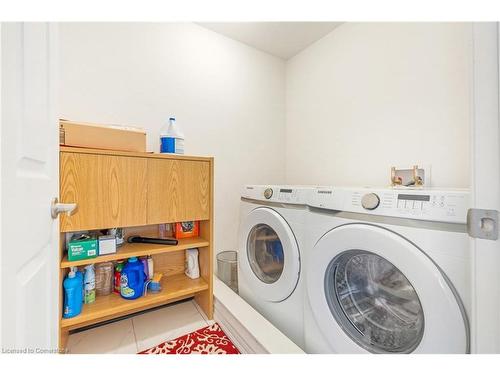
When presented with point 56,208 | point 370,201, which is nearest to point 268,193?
→ point 370,201

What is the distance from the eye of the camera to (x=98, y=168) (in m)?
1.00

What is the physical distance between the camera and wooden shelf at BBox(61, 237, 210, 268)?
3.33ft

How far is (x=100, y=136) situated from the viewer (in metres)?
1.03

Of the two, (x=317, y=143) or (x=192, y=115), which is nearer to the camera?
(x=192, y=115)

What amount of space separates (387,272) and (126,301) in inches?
48.4

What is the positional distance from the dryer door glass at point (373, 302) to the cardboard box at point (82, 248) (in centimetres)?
108

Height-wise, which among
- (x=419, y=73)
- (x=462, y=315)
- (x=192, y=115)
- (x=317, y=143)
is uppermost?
(x=419, y=73)

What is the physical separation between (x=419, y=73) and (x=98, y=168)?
5.70 feet

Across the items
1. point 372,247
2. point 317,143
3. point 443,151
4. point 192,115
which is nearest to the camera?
point 372,247

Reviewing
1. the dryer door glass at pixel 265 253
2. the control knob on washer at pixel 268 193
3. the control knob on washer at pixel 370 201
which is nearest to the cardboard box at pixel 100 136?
the control knob on washer at pixel 268 193

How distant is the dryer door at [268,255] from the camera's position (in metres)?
1.06
